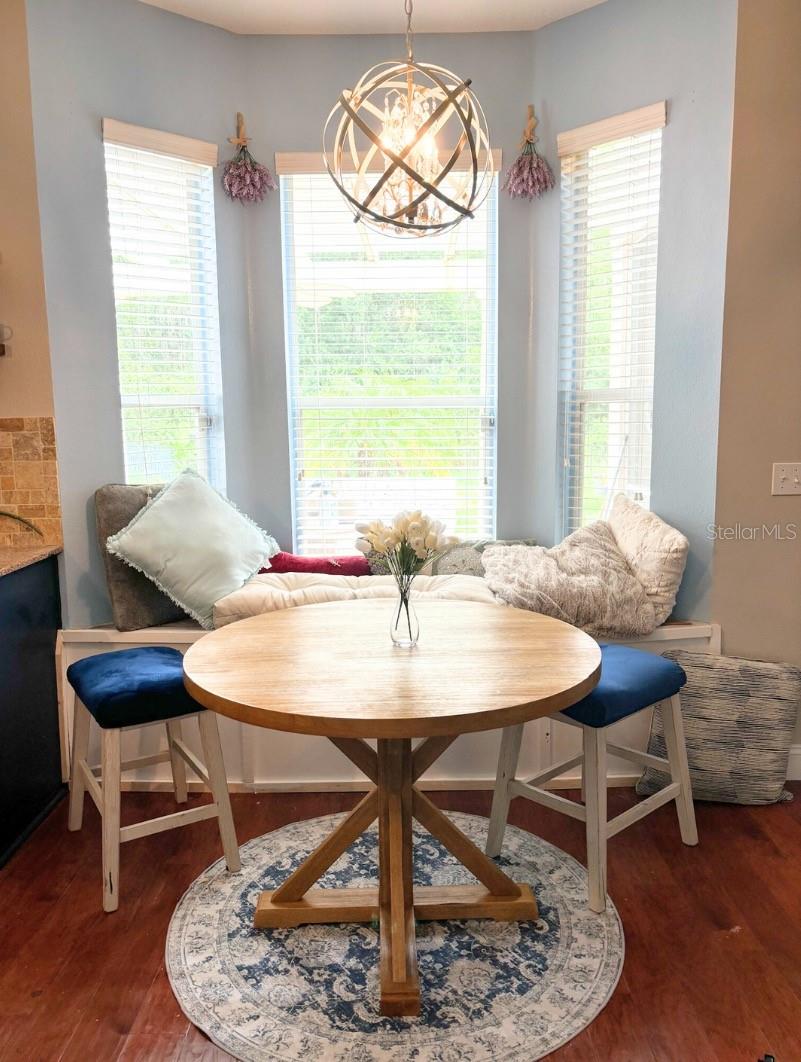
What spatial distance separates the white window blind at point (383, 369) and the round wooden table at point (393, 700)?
113 centimetres

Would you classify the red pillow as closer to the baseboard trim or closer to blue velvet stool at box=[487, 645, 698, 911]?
the baseboard trim

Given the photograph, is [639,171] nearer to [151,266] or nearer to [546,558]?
[546,558]

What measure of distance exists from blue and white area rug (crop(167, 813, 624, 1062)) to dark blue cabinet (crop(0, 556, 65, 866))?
2.12ft

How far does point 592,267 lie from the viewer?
10.6ft

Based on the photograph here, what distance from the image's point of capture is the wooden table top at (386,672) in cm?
167

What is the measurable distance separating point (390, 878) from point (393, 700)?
57cm

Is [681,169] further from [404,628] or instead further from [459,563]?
[404,628]

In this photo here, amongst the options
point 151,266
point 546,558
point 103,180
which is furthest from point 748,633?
point 103,180

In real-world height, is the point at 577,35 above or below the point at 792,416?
above

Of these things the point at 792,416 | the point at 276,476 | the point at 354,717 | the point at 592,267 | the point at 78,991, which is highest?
the point at 592,267

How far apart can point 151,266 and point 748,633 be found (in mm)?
2529

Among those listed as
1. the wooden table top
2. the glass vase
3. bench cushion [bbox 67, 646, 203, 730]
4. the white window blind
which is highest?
the white window blind

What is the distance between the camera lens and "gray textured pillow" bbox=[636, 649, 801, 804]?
2.77m

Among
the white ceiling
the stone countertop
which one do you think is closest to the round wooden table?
the stone countertop
